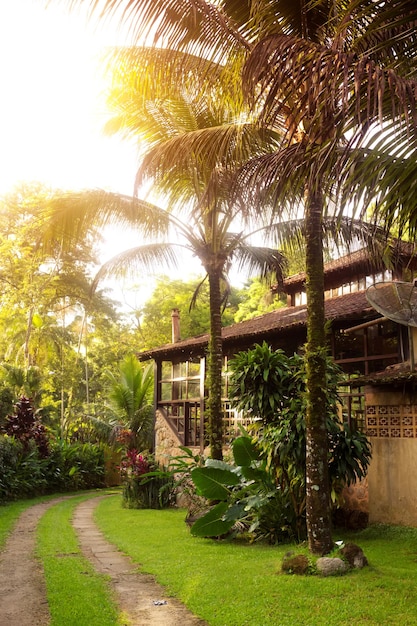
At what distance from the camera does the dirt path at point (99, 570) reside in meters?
5.64

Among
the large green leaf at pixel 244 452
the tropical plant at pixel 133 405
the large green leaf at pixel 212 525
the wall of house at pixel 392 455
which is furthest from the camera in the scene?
the tropical plant at pixel 133 405

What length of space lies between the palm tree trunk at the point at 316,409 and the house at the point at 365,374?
1.15 metres

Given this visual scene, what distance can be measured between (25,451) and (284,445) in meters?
12.6

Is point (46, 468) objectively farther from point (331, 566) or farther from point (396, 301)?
point (331, 566)

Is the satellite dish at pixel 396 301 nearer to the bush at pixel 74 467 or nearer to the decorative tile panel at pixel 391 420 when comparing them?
the decorative tile panel at pixel 391 420

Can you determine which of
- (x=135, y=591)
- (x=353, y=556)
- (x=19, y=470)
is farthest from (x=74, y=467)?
(x=353, y=556)

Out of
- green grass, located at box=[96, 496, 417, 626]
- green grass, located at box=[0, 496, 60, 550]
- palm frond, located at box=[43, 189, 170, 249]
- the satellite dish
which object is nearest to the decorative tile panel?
green grass, located at box=[96, 496, 417, 626]

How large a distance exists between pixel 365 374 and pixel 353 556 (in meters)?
5.66

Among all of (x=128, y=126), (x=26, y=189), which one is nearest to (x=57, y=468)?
(x=26, y=189)

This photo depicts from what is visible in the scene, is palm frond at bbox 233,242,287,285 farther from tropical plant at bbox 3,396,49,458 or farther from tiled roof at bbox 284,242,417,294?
tropical plant at bbox 3,396,49,458

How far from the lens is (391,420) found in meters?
10.2

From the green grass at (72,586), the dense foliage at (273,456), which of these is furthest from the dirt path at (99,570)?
the dense foliage at (273,456)

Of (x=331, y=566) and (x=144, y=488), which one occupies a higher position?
(x=144, y=488)

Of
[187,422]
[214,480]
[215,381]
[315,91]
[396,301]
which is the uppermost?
[315,91]
